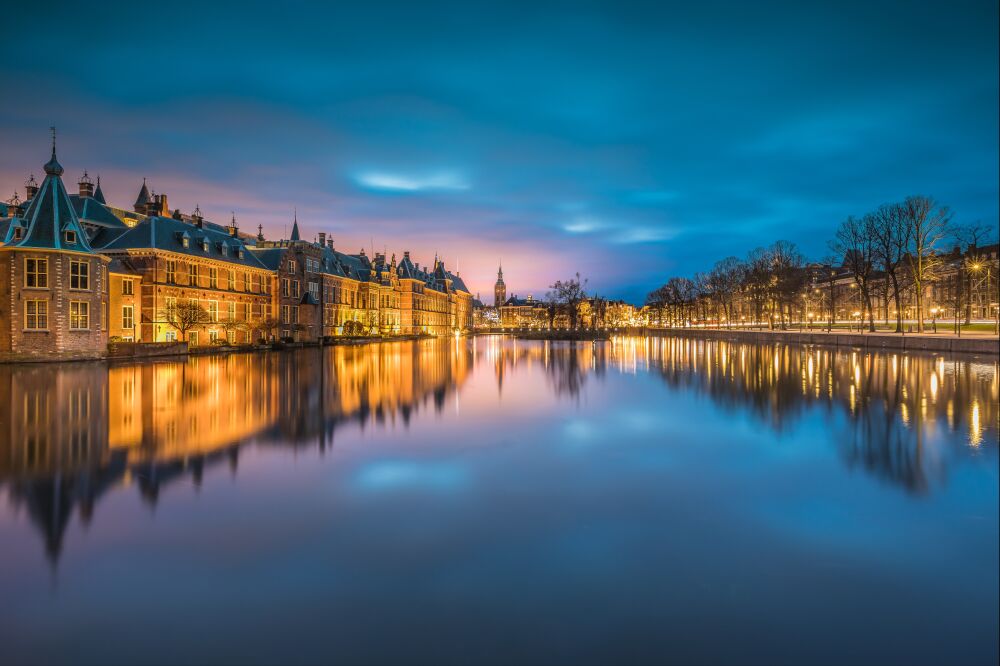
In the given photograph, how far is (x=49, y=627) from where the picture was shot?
16.5 feet

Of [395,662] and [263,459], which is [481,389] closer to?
[263,459]

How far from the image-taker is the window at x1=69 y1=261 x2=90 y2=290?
38125 mm

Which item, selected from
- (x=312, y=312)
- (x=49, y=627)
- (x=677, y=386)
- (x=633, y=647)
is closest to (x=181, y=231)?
(x=312, y=312)

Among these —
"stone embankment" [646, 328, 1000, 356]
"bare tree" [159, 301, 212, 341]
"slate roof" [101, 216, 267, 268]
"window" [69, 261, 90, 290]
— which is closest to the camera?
"window" [69, 261, 90, 290]

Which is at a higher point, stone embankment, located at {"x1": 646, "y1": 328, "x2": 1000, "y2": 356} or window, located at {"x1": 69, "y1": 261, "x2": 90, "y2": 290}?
window, located at {"x1": 69, "y1": 261, "x2": 90, "y2": 290}

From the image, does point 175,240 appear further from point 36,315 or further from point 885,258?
point 885,258

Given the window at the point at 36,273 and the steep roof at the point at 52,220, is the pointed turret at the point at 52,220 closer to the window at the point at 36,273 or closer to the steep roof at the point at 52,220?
the steep roof at the point at 52,220

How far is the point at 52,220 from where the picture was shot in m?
37.6

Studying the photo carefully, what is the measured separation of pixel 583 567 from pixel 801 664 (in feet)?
7.73

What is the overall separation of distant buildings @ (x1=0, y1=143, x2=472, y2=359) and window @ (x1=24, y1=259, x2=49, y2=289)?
64mm

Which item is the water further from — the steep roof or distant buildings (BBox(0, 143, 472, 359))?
the steep roof

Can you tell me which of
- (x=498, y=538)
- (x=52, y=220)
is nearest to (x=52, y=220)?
(x=52, y=220)

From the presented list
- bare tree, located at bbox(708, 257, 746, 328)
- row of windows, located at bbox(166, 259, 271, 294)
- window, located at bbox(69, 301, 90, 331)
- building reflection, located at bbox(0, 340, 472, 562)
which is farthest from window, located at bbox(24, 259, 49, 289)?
bare tree, located at bbox(708, 257, 746, 328)

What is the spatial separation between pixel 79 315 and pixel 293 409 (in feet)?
103
